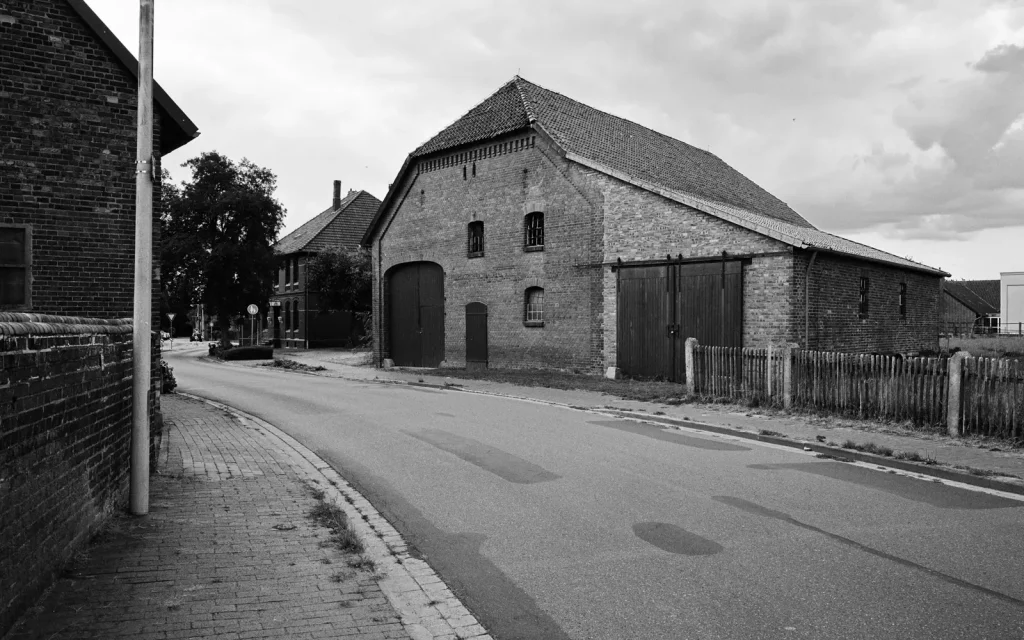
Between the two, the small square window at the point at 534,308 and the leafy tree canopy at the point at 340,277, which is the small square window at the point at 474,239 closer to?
the small square window at the point at 534,308

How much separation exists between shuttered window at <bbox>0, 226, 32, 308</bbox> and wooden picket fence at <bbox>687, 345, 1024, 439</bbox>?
12221mm

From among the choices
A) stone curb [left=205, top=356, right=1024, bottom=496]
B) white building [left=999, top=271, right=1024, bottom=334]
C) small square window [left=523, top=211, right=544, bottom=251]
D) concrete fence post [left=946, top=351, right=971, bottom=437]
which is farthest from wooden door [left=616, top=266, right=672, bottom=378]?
white building [left=999, top=271, right=1024, bottom=334]

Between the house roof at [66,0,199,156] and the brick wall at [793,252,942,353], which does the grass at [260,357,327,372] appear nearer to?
the house roof at [66,0,199,156]

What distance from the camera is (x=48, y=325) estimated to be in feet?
15.3

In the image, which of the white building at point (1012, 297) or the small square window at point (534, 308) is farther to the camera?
the white building at point (1012, 297)

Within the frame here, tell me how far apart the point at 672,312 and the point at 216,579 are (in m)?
16.6

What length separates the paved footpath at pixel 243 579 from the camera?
4191 mm

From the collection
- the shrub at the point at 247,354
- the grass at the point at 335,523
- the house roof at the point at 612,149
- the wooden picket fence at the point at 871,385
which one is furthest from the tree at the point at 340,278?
the grass at the point at 335,523

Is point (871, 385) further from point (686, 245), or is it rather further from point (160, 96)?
point (160, 96)

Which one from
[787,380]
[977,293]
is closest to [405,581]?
[787,380]

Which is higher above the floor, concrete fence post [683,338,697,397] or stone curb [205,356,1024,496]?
concrete fence post [683,338,697,397]

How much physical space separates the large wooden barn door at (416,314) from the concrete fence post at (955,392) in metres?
18.5

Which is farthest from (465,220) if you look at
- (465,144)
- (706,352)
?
(706,352)

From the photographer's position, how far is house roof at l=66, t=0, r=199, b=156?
10.3 metres
